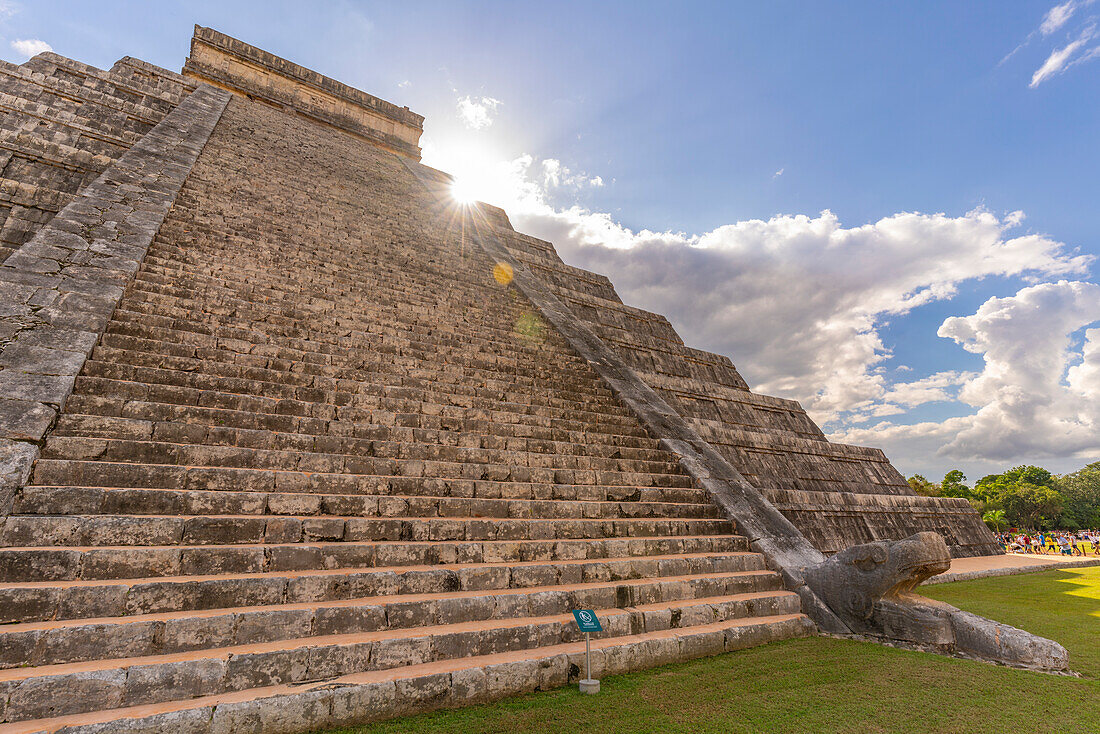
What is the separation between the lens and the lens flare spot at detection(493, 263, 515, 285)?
12.3m

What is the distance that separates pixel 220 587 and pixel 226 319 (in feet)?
14.9

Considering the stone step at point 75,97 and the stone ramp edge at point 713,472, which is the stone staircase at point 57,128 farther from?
the stone ramp edge at point 713,472

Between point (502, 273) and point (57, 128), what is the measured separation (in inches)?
415

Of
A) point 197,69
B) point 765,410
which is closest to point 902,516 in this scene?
point 765,410

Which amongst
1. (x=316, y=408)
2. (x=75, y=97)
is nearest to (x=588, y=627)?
(x=316, y=408)

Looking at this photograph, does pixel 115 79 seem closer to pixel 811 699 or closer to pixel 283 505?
pixel 283 505

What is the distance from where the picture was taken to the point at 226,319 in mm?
6543

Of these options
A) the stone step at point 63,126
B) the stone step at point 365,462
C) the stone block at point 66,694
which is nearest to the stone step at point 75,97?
the stone step at point 63,126

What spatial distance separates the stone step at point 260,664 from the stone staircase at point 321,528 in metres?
0.01

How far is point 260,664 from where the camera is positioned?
111 inches

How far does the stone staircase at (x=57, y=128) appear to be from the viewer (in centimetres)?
915

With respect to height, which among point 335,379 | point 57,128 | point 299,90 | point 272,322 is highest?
point 299,90

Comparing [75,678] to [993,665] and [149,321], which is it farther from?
[993,665]

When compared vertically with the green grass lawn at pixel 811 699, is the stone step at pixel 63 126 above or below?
above
